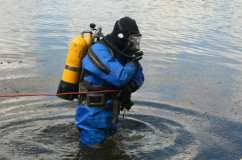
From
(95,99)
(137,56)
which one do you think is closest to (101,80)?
(95,99)

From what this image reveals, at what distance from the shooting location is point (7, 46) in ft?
34.7

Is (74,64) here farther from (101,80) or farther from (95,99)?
(95,99)

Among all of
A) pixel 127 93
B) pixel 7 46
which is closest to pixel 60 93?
pixel 127 93

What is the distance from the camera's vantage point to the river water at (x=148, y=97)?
5203 mm

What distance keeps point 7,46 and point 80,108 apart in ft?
21.7

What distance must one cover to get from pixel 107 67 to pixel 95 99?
0.49m

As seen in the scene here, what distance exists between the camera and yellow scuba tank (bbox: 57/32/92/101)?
4.50 m

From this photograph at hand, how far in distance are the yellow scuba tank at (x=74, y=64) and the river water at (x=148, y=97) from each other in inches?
32.4

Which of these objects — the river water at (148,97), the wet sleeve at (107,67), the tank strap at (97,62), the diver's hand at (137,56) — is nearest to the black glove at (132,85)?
the wet sleeve at (107,67)

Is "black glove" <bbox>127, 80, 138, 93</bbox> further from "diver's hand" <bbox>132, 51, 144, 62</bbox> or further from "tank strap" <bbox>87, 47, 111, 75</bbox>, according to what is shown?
"tank strap" <bbox>87, 47, 111, 75</bbox>

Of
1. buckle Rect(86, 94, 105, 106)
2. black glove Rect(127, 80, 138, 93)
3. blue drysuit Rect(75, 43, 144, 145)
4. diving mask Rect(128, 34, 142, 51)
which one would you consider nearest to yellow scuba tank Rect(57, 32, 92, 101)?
blue drysuit Rect(75, 43, 144, 145)

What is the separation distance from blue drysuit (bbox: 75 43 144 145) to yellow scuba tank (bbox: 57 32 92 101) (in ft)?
0.41

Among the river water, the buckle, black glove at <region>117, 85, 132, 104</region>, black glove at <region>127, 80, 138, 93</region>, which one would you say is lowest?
the river water

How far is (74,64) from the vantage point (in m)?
4.57
